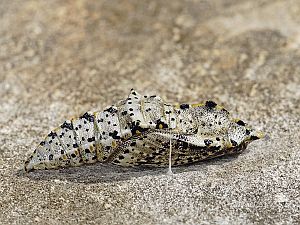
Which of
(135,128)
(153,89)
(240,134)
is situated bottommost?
(240,134)

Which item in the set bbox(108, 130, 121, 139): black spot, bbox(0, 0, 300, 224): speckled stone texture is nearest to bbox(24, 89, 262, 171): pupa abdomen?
bbox(108, 130, 121, 139): black spot

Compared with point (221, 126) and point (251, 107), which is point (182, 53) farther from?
point (221, 126)

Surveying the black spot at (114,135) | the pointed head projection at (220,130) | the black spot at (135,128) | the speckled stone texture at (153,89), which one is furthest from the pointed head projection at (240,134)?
the black spot at (114,135)

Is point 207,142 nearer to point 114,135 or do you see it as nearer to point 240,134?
point 240,134

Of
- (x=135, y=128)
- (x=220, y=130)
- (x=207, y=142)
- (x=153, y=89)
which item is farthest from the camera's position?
(x=153, y=89)

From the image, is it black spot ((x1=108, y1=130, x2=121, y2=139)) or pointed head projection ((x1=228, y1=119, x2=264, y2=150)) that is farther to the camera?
pointed head projection ((x1=228, y1=119, x2=264, y2=150))

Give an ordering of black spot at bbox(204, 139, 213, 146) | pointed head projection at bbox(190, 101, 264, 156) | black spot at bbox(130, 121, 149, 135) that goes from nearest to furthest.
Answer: black spot at bbox(130, 121, 149, 135) < black spot at bbox(204, 139, 213, 146) < pointed head projection at bbox(190, 101, 264, 156)

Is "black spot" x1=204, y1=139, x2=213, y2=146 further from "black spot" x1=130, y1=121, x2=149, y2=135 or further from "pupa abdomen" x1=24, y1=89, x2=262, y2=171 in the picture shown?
"black spot" x1=130, y1=121, x2=149, y2=135

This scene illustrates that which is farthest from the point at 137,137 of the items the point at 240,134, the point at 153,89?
the point at 153,89

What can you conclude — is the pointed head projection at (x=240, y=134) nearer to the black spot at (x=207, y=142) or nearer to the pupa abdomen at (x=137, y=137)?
the pupa abdomen at (x=137, y=137)
